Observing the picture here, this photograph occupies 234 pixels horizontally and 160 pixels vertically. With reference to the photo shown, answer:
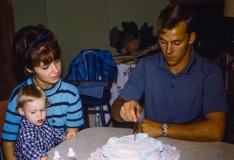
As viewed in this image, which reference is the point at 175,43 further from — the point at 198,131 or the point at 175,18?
the point at 198,131

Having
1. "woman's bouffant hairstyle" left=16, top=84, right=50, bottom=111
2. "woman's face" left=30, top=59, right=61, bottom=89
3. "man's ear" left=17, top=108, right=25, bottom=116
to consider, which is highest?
"woman's face" left=30, top=59, right=61, bottom=89

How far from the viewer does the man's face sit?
1849 millimetres

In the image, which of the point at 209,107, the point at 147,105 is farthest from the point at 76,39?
the point at 209,107

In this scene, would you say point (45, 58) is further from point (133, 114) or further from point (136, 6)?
point (136, 6)

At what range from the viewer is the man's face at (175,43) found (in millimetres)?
1849

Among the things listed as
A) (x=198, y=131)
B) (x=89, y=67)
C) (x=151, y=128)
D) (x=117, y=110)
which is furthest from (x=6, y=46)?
(x=198, y=131)

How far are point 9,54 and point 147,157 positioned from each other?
11.1 feet

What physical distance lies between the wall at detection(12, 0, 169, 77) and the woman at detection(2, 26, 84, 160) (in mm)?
2918

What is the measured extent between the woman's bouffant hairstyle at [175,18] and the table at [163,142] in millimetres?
688

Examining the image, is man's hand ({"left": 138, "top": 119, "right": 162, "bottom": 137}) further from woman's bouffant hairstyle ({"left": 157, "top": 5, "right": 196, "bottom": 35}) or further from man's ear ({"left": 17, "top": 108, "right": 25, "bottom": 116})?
man's ear ({"left": 17, "top": 108, "right": 25, "bottom": 116})

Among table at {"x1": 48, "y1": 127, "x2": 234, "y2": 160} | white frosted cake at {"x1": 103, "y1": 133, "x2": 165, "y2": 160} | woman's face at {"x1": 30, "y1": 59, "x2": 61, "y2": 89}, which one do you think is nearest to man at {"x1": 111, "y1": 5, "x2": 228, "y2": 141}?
table at {"x1": 48, "y1": 127, "x2": 234, "y2": 160}

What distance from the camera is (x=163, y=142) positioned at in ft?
5.14

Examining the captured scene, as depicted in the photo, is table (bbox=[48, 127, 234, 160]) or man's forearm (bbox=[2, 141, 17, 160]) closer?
table (bbox=[48, 127, 234, 160])

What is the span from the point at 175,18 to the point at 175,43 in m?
0.16
